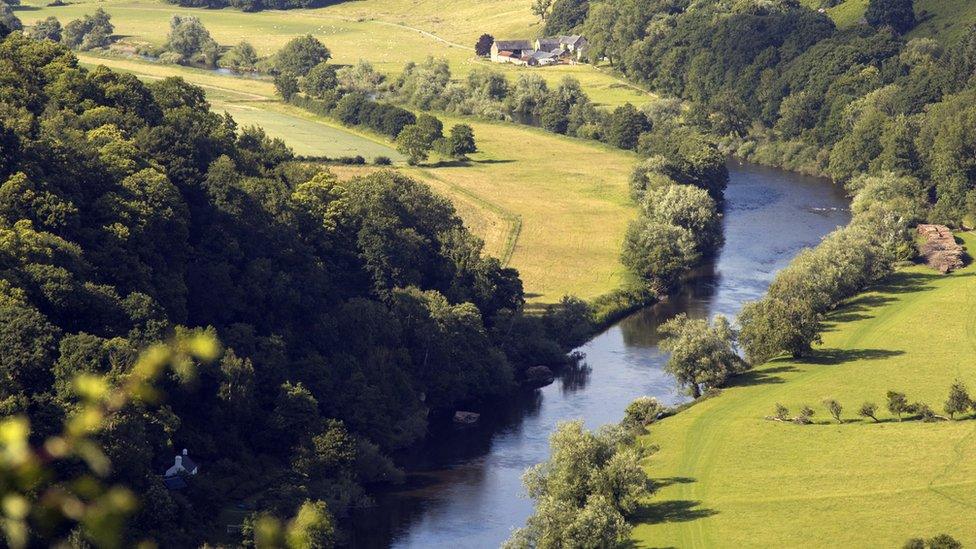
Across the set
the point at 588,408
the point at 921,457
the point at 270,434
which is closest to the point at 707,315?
the point at 588,408

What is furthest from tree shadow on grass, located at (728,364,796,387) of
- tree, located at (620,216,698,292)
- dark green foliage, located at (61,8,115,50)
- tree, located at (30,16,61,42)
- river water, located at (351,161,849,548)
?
dark green foliage, located at (61,8,115,50)

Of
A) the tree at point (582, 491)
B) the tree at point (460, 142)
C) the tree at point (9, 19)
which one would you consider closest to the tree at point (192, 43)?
the tree at point (9, 19)

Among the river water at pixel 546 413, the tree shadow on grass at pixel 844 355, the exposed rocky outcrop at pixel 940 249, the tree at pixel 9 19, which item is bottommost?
the river water at pixel 546 413

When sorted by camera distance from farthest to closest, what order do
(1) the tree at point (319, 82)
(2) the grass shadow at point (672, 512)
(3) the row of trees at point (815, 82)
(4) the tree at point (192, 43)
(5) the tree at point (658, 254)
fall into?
(4) the tree at point (192, 43), (1) the tree at point (319, 82), (3) the row of trees at point (815, 82), (5) the tree at point (658, 254), (2) the grass shadow at point (672, 512)

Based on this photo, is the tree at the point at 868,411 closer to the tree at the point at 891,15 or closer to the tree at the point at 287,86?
the tree at the point at 287,86

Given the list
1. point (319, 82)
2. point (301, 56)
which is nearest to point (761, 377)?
point (319, 82)

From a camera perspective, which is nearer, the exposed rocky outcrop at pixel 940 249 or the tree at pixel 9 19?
the exposed rocky outcrop at pixel 940 249
